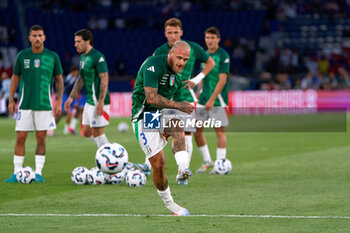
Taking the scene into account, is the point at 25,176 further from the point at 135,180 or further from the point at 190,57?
the point at 190,57

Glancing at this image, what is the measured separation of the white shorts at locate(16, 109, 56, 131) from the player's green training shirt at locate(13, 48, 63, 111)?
0.08 metres

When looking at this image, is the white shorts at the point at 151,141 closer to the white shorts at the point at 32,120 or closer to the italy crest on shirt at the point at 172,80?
the italy crest on shirt at the point at 172,80

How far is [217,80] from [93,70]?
238cm

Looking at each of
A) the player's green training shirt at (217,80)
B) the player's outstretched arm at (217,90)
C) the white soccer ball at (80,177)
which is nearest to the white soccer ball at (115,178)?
the white soccer ball at (80,177)

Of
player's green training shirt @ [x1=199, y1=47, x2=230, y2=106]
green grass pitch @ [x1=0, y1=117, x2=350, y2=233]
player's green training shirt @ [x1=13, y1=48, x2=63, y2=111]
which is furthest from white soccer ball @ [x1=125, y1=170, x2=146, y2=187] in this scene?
player's green training shirt @ [x1=199, y1=47, x2=230, y2=106]

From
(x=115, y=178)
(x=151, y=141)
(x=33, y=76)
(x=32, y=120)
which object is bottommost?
(x=115, y=178)

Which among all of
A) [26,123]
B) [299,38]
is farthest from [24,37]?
[26,123]

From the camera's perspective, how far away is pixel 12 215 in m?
8.27

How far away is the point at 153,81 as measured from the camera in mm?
7793

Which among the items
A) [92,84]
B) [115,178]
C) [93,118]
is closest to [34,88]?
[92,84]

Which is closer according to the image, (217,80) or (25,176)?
(25,176)

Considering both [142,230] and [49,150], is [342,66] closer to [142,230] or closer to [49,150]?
[49,150]

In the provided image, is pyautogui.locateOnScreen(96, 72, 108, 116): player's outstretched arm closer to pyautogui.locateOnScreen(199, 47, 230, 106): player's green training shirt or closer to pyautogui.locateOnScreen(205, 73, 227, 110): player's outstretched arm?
pyautogui.locateOnScreen(205, 73, 227, 110): player's outstretched arm

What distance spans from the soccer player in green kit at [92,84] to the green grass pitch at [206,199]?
3.42ft
